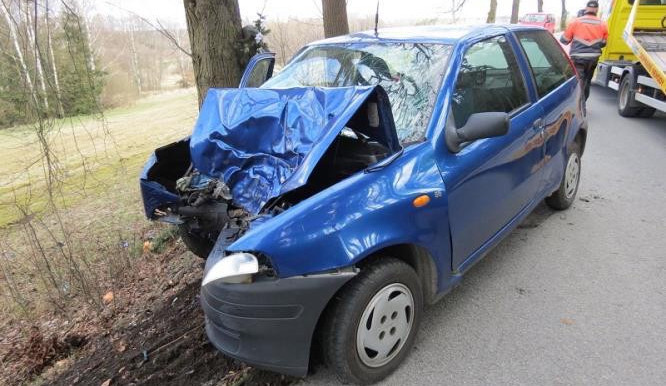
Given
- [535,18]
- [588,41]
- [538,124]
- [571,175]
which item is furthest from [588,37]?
[535,18]

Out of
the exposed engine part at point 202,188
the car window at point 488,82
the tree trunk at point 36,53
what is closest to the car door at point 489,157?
the car window at point 488,82

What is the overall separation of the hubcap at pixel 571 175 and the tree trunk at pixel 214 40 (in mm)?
3582

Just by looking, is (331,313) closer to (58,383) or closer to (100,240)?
(58,383)

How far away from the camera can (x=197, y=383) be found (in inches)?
106

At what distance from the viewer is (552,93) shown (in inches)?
156

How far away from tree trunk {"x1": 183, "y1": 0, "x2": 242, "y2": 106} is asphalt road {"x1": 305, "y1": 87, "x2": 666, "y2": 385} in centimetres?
337

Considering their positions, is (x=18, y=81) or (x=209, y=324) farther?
(x=18, y=81)

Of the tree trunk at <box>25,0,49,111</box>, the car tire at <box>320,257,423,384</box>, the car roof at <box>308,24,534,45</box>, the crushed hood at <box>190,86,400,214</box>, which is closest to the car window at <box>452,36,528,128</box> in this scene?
the car roof at <box>308,24,534,45</box>

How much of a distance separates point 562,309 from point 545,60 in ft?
7.29

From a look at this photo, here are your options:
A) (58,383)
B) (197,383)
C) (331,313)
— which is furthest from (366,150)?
(58,383)

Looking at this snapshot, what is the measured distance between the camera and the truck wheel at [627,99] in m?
8.89

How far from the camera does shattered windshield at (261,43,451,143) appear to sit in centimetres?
294

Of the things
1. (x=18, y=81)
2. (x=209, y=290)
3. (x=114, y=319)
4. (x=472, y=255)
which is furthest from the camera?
(x=18, y=81)

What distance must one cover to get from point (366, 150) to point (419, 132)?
339 millimetres
